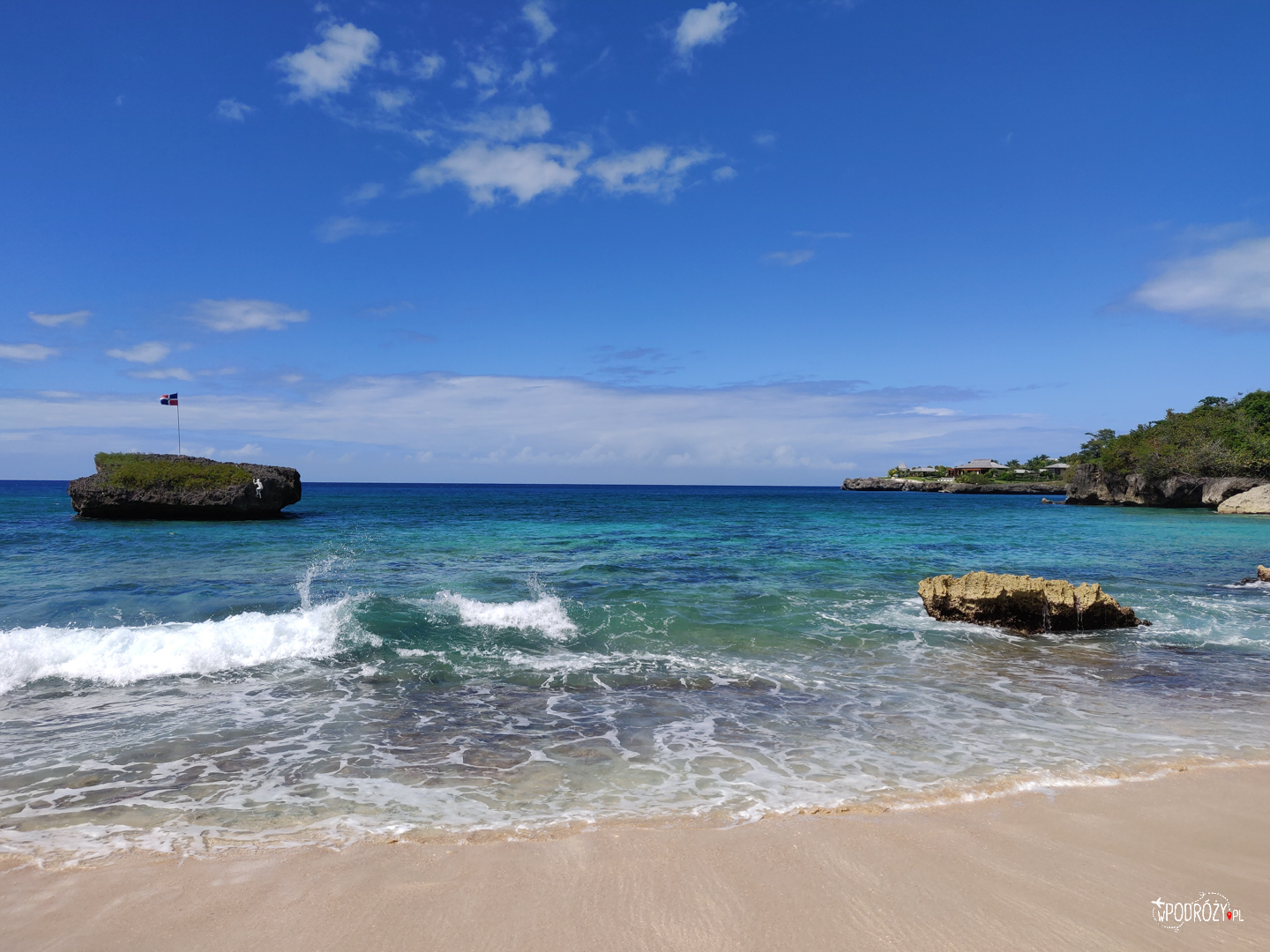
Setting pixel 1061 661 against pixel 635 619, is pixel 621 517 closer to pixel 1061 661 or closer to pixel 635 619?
pixel 635 619

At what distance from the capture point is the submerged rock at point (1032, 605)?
11.2 m

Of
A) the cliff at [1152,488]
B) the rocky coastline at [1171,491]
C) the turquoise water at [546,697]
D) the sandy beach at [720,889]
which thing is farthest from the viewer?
the cliff at [1152,488]

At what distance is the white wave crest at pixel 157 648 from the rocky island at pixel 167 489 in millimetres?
26236

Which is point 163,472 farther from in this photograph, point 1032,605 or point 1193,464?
point 1193,464

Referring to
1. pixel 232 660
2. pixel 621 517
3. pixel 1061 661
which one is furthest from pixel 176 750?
pixel 621 517

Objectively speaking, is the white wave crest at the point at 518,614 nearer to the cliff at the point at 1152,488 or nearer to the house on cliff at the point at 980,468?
the cliff at the point at 1152,488

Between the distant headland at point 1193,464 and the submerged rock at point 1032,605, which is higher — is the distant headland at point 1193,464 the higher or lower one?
the higher one

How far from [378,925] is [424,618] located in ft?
28.3

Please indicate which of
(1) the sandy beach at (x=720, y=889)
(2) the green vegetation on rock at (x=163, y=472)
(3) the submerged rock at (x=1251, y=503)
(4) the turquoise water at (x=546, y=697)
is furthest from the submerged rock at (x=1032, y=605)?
(3) the submerged rock at (x=1251, y=503)

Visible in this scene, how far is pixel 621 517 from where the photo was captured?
43531mm

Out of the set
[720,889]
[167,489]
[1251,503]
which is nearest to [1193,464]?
[1251,503]

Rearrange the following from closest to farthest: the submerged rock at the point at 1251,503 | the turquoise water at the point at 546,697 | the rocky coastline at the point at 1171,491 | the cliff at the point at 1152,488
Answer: the turquoise water at the point at 546,697 → the submerged rock at the point at 1251,503 → the rocky coastline at the point at 1171,491 → the cliff at the point at 1152,488

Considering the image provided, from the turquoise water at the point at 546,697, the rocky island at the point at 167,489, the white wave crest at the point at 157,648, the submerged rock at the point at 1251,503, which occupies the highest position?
the rocky island at the point at 167,489

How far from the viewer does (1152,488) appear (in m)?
58.4
